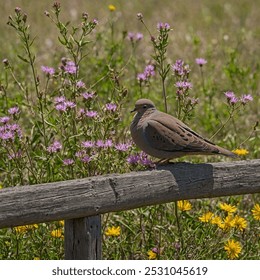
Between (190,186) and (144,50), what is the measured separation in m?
7.00

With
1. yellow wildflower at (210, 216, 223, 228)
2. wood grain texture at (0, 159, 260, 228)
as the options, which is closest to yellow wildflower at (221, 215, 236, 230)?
yellow wildflower at (210, 216, 223, 228)

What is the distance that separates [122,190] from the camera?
11.7 feet

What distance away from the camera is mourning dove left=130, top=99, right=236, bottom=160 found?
405 centimetres

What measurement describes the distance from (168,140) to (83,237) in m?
0.78

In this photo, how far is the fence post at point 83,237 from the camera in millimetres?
3604

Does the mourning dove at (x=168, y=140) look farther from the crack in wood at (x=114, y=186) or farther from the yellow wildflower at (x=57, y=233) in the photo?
the yellow wildflower at (x=57, y=233)

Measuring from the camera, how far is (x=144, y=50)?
420 inches

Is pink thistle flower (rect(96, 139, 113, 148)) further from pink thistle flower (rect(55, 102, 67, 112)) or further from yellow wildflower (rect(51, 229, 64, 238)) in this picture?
yellow wildflower (rect(51, 229, 64, 238))

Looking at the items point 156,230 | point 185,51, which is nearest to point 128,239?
point 156,230

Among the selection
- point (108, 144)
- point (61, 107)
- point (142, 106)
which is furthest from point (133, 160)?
point (61, 107)

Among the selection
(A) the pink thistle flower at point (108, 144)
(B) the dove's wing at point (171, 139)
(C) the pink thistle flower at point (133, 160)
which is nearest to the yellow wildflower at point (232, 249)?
(B) the dove's wing at point (171, 139)

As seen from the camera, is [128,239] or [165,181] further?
[128,239]

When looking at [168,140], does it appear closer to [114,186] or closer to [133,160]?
[133,160]

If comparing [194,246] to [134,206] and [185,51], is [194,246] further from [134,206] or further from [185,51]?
[185,51]
